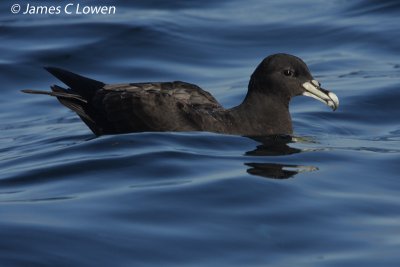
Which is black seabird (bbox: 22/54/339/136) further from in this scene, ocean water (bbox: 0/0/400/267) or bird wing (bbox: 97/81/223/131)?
ocean water (bbox: 0/0/400/267)

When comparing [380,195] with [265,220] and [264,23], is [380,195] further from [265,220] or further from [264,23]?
[264,23]

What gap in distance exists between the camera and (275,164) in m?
10.4

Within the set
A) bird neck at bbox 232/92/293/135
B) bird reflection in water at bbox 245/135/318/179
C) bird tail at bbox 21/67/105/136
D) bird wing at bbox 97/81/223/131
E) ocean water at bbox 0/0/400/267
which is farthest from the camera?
bird tail at bbox 21/67/105/136

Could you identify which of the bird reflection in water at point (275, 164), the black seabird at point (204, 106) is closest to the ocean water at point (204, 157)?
the bird reflection in water at point (275, 164)

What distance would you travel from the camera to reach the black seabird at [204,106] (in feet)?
37.8

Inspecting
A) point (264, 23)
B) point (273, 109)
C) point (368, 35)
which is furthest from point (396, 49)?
point (273, 109)

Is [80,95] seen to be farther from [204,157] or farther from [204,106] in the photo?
[204,157]

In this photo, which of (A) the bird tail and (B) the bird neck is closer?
(B) the bird neck

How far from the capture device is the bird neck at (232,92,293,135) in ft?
38.4

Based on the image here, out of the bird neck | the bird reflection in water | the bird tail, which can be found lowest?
the bird reflection in water

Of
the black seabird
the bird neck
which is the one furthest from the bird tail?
the bird neck

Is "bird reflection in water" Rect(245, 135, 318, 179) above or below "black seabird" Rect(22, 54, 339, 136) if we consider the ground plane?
below

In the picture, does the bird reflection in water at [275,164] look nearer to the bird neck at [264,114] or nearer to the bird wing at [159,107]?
the bird neck at [264,114]

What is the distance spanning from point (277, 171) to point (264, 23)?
8.88 metres
